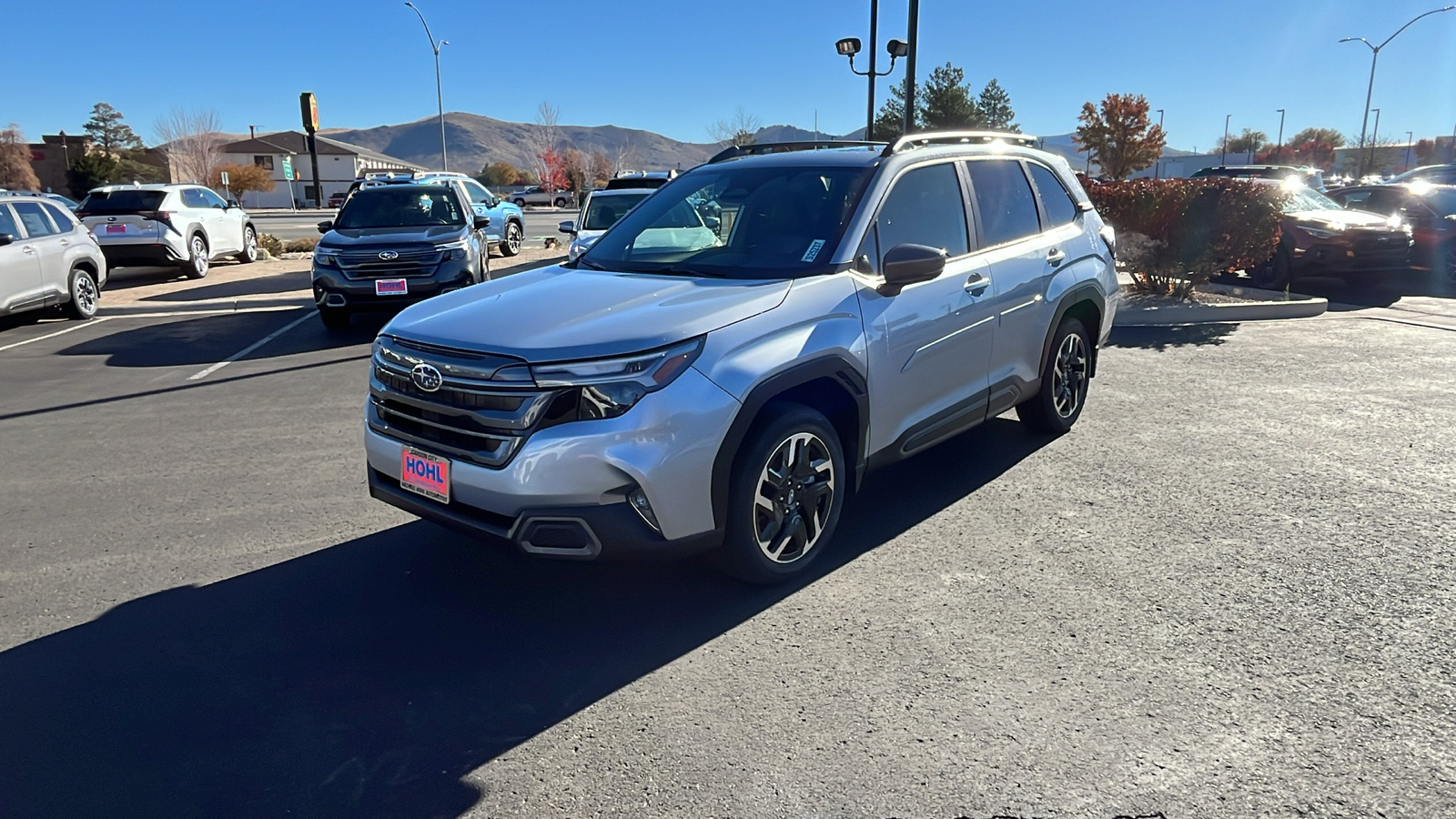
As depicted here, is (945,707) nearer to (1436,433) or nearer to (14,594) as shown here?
(14,594)

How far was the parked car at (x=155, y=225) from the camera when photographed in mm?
15891

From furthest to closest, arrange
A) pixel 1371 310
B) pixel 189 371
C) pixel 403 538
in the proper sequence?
1. pixel 1371 310
2. pixel 189 371
3. pixel 403 538

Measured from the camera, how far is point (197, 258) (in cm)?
1675

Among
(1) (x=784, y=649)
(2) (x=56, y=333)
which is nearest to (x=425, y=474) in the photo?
(1) (x=784, y=649)

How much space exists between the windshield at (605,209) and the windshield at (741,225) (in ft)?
24.7

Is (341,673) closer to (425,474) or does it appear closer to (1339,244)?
(425,474)

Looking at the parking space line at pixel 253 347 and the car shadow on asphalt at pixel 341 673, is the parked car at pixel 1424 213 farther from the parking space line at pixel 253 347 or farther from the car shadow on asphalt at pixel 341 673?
the parking space line at pixel 253 347

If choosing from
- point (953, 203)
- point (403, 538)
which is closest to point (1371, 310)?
point (953, 203)

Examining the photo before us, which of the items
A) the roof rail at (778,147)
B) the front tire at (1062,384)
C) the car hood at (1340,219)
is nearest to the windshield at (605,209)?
the roof rail at (778,147)

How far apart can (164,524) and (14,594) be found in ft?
2.86

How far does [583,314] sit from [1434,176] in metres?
24.5

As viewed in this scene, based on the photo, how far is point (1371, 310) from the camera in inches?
488

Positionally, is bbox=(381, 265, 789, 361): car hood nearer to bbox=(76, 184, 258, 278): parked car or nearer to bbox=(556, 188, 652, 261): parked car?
bbox=(556, 188, 652, 261): parked car

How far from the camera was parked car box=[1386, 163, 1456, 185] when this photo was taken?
20212mm
